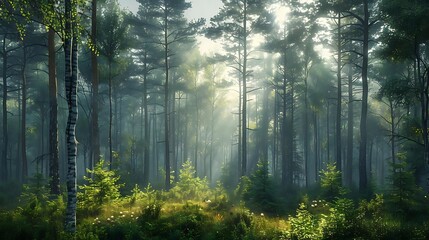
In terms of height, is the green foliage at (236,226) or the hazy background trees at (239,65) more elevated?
the hazy background trees at (239,65)

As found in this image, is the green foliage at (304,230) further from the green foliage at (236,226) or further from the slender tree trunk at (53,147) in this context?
the slender tree trunk at (53,147)

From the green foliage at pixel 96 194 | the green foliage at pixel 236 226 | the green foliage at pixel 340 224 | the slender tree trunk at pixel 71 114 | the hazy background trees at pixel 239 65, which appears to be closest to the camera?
the slender tree trunk at pixel 71 114

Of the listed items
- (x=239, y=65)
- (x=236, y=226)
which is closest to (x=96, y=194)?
(x=236, y=226)

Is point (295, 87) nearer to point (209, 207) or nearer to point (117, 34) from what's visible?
point (117, 34)

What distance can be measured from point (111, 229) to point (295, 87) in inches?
1004

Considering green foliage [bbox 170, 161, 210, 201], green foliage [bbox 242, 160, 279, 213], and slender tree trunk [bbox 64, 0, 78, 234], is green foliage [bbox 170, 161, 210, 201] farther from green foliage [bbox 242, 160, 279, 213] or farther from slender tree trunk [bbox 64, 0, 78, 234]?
slender tree trunk [bbox 64, 0, 78, 234]

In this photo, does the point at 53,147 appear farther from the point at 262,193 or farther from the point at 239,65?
the point at 239,65

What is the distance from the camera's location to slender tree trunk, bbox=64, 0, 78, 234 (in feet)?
30.0

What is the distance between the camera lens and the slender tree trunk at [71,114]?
9.15 meters

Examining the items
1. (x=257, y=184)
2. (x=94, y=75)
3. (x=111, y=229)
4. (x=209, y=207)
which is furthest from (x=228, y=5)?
(x=111, y=229)

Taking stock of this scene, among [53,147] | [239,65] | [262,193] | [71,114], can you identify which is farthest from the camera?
[239,65]

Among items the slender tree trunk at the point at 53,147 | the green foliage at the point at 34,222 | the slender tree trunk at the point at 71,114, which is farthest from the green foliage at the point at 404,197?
the slender tree trunk at the point at 53,147

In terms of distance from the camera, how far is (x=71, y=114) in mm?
9391

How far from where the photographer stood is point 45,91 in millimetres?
33094
